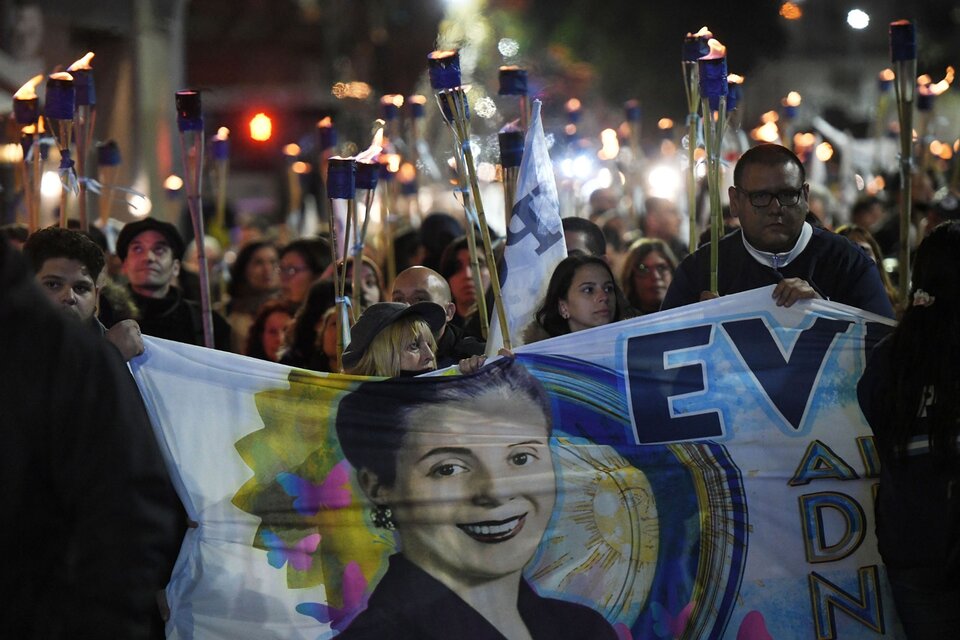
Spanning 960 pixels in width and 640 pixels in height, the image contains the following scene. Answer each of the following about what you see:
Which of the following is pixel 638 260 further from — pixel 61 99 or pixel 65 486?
pixel 65 486

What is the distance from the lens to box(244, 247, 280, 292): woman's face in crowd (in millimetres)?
9125

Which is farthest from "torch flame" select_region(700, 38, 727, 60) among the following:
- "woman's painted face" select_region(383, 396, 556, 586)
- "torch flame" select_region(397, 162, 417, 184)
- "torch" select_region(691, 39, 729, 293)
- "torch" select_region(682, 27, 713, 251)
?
"torch flame" select_region(397, 162, 417, 184)

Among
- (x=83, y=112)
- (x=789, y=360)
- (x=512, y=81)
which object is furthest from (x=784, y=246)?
(x=83, y=112)

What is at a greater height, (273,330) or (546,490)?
(273,330)

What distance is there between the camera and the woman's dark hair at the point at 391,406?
15.4ft

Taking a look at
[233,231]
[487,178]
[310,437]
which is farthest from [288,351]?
[487,178]

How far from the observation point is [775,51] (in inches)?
1049

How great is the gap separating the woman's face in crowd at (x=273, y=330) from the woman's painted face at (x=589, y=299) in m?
2.15

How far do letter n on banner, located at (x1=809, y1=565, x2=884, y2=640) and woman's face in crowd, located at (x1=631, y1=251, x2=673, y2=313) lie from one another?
111 inches

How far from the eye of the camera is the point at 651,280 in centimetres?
727

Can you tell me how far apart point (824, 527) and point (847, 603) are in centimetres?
25

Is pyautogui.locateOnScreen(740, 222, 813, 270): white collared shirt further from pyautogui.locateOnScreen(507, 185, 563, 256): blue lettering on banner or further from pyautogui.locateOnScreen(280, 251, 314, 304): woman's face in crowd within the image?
pyautogui.locateOnScreen(280, 251, 314, 304): woman's face in crowd

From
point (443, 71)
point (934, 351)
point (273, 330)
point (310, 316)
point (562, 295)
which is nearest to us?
point (934, 351)

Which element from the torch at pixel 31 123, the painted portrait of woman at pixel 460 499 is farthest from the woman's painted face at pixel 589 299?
the torch at pixel 31 123
